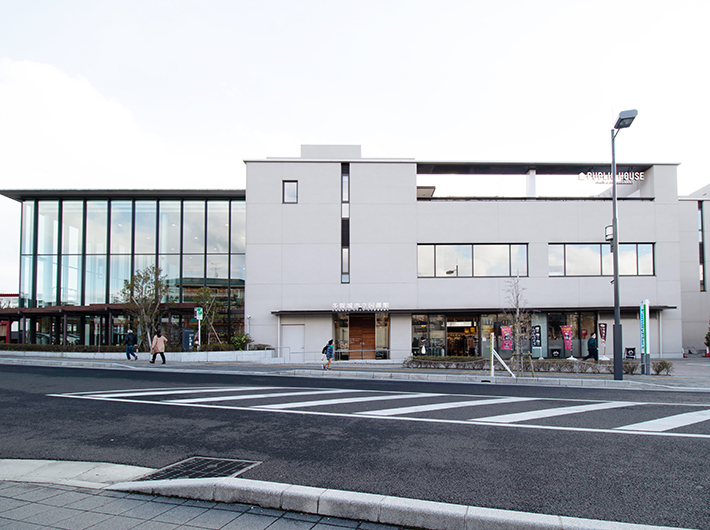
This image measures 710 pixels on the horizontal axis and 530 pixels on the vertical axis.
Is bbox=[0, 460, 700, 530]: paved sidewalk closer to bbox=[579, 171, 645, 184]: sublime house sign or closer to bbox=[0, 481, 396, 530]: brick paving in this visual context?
bbox=[0, 481, 396, 530]: brick paving

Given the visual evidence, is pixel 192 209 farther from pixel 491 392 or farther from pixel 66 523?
pixel 66 523

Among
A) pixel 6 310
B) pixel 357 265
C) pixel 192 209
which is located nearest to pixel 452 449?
pixel 357 265

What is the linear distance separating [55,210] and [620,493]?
3634cm

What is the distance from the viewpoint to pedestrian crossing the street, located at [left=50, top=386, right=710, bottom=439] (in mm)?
8039

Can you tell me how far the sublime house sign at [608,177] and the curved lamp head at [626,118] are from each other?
12.5m

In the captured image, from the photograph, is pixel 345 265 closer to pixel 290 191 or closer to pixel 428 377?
pixel 290 191

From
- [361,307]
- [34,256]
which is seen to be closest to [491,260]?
[361,307]

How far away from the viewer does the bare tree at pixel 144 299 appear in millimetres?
26469

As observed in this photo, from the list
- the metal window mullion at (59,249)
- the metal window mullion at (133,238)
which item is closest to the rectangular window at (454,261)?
the metal window mullion at (133,238)

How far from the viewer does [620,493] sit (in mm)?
4707

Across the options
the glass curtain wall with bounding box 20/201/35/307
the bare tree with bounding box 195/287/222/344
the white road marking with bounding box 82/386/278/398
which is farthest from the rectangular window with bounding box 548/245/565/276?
the glass curtain wall with bounding box 20/201/35/307

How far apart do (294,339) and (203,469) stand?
20.5 metres

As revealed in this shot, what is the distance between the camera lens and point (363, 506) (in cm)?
428

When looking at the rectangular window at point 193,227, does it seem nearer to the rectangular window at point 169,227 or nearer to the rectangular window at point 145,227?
the rectangular window at point 169,227
